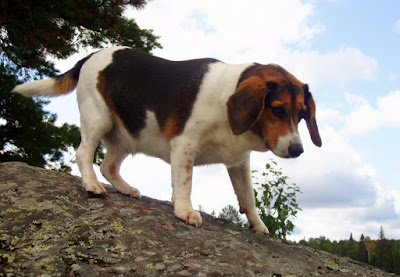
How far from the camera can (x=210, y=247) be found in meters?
2.66

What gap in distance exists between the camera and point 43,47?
830 cm

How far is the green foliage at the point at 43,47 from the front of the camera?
7.62 m

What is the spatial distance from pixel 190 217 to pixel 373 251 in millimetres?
40568

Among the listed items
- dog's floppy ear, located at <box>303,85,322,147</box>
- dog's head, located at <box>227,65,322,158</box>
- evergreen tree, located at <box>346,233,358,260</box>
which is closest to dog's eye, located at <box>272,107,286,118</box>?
dog's head, located at <box>227,65,322,158</box>

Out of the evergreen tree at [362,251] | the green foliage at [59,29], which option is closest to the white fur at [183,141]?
the green foliage at [59,29]

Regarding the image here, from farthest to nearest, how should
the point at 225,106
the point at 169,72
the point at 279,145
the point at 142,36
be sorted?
the point at 142,36, the point at 169,72, the point at 225,106, the point at 279,145

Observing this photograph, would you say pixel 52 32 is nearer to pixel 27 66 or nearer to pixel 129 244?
pixel 27 66

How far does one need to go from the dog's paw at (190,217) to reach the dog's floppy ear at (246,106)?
0.77 metres

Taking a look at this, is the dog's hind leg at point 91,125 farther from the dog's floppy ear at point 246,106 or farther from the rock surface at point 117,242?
the dog's floppy ear at point 246,106

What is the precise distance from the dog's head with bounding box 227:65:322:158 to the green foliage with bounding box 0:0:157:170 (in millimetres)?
5725

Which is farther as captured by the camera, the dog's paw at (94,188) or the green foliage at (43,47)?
the green foliage at (43,47)

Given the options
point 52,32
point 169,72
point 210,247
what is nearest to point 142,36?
point 52,32

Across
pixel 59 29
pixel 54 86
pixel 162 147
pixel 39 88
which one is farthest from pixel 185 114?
pixel 59 29

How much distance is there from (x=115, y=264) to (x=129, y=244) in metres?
0.27
